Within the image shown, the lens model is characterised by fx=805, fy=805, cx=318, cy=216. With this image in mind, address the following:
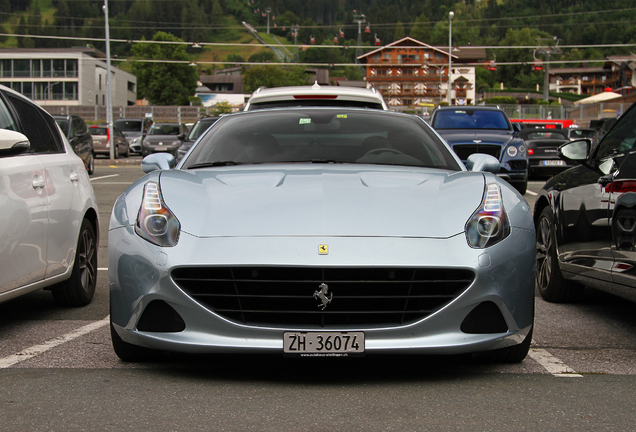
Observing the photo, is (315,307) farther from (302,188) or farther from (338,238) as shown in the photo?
(302,188)

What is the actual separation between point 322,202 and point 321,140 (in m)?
1.37

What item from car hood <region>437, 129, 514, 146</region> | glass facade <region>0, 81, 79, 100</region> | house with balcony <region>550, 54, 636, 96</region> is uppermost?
house with balcony <region>550, 54, 636, 96</region>

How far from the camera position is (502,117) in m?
15.4

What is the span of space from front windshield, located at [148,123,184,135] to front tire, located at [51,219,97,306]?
88.9 feet

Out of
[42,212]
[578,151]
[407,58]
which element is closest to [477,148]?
[578,151]

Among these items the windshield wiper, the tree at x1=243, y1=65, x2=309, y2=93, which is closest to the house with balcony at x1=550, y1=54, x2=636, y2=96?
the tree at x1=243, y1=65, x2=309, y2=93

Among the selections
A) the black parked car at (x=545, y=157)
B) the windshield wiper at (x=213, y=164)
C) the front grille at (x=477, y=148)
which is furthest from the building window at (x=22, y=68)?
the windshield wiper at (x=213, y=164)

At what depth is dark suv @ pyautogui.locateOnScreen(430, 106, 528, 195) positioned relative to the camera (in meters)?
13.9

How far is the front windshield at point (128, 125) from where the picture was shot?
1677 inches

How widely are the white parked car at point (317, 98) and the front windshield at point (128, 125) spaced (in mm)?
34909

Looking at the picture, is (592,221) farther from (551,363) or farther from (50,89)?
(50,89)

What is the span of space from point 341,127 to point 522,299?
6.31 feet

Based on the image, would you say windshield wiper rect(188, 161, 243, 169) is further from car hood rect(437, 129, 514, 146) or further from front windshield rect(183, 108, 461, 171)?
car hood rect(437, 129, 514, 146)

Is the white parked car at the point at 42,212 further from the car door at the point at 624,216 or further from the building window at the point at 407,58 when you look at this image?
the building window at the point at 407,58
